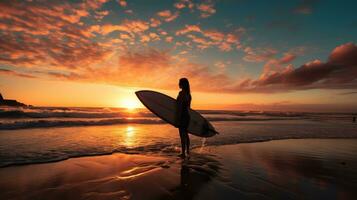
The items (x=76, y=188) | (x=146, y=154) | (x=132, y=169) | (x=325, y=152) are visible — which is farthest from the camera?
(x=325, y=152)

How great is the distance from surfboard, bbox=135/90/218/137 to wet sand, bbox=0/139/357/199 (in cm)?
170

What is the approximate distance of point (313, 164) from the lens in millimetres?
5688

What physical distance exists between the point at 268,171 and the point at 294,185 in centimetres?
88

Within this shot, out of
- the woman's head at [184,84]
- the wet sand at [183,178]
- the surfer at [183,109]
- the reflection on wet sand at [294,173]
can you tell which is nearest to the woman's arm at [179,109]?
the surfer at [183,109]

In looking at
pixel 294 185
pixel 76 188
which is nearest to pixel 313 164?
pixel 294 185

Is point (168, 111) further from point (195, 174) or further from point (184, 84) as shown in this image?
point (195, 174)

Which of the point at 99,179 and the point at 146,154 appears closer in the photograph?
the point at 99,179

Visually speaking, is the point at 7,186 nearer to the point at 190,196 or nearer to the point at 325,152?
the point at 190,196

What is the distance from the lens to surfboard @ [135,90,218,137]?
7.89m

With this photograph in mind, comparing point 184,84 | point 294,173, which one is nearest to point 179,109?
point 184,84

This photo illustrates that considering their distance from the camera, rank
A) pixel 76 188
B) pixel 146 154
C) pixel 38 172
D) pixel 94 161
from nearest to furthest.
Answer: pixel 76 188 < pixel 38 172 < pixel 94 161 < pixel 146 154

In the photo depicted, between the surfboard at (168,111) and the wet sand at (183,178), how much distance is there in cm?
170

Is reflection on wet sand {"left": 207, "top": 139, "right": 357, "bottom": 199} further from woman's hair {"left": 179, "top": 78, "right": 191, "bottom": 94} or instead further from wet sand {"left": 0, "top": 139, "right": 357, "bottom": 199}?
woman's hair {"left": 179, "top": 78, "right": 191, "bottom": 94}

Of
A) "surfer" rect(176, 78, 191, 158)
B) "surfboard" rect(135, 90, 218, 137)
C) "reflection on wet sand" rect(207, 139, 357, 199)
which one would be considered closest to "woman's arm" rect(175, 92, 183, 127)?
"surfer" rect(176, 78, 191, 158)
